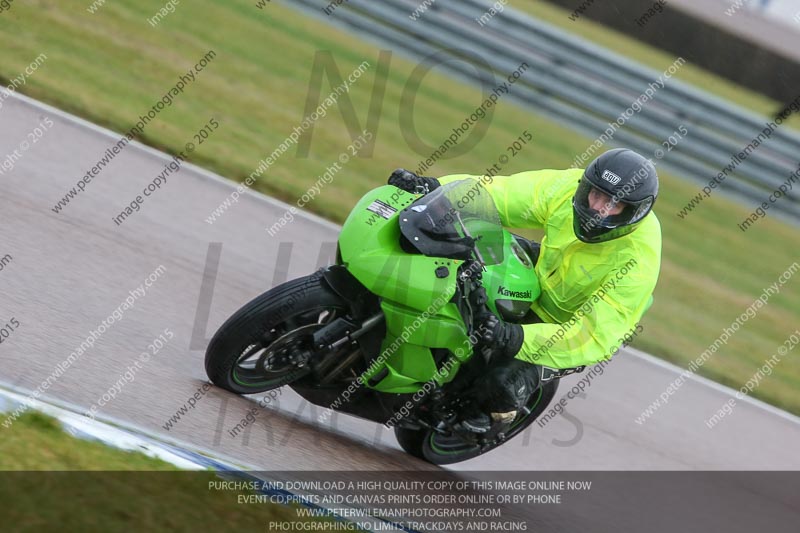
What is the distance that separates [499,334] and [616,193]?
0.93 metres

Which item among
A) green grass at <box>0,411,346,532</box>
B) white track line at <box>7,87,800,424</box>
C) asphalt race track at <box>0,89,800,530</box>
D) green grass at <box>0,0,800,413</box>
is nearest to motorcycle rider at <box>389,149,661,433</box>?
asphalt race track at <box>0,89,800,530</box>

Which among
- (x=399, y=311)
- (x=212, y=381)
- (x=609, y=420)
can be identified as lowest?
(x=609, y=420)

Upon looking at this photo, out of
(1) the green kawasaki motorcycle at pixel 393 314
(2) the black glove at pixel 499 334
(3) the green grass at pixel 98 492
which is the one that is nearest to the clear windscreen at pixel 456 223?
(1) the green kawasaki motorcycle at pixel 393 314

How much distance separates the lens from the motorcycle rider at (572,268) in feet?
16.8

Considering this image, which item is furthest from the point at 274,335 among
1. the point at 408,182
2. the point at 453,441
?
the point at 453,441

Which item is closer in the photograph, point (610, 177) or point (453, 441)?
point (610, 177)

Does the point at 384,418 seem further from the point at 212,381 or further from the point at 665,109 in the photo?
the point at 665,109

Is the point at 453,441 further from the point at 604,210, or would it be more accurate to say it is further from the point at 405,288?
the point at 604,210

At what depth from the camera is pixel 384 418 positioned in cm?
561

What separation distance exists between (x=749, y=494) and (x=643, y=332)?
2.59 meters

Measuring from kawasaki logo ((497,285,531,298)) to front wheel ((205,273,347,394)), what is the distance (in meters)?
0.84

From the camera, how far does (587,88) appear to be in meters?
14.4

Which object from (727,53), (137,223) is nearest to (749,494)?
(137,223)

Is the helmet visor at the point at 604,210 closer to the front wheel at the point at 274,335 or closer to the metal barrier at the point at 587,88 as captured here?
the front wheel at the point at 274,335
